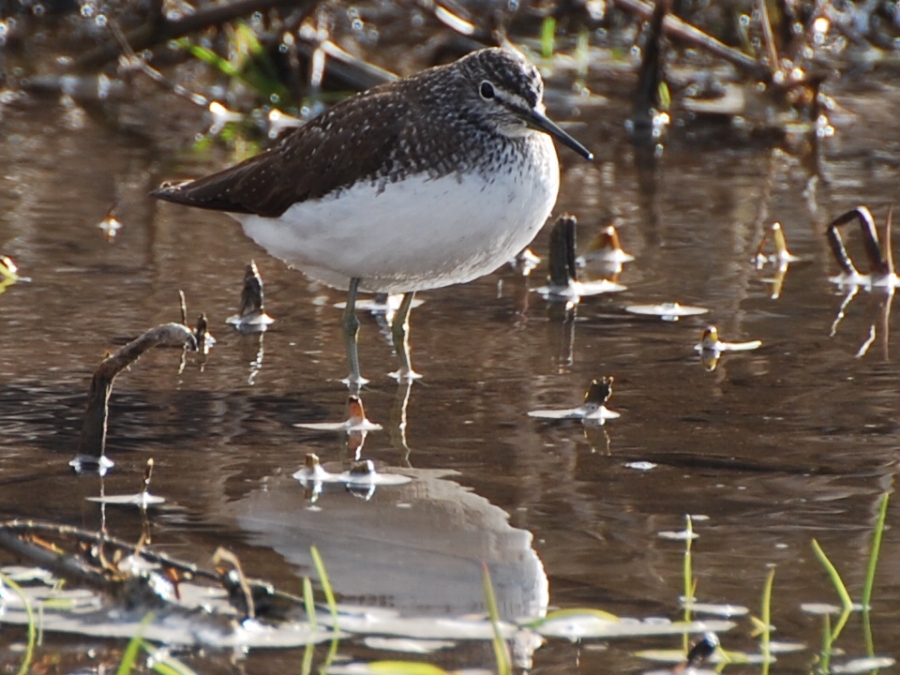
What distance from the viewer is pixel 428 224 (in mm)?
5637

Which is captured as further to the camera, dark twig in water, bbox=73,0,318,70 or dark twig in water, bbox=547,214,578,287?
dark twig in water, bbox=73,0,318,70

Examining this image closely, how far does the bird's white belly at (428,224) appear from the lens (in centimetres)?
565

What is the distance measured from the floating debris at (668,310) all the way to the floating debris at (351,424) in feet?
6.45

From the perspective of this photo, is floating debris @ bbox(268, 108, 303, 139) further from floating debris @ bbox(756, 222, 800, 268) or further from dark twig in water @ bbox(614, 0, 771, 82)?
floating debris @ bbox(756, 222, 800, 268)

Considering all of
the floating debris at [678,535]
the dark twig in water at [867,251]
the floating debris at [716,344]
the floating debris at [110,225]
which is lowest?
the floating debris at [678,535]

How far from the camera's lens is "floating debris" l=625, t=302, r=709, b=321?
23.5 feet

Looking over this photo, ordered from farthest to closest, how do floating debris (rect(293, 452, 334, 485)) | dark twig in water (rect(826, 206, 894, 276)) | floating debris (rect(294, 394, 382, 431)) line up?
dark twig in water (rect(826, 206, 894, 276)), floating debris (rect(294, 394, 382, 431)), floating debris (rect(293, 452, 334, 485))

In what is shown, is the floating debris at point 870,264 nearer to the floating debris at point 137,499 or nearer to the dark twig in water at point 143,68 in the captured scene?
the floating debris at point 137,499

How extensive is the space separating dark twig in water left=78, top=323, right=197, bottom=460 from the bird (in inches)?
46.4

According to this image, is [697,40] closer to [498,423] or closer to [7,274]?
[7,274]

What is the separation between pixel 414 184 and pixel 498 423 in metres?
0.93

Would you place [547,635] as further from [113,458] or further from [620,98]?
[620,98]

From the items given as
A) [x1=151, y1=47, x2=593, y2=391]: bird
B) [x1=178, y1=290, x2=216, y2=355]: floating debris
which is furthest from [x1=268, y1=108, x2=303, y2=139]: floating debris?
[x1=151, y1=47, x2=593, y2=391]: bird

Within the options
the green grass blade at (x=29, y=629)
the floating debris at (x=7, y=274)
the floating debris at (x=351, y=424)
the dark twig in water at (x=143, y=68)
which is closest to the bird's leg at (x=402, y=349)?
the floating debris at (x=351, y=424)
